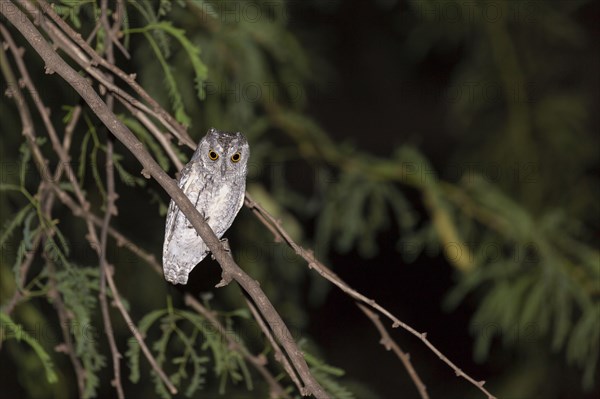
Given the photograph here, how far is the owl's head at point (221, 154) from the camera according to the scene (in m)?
2.40

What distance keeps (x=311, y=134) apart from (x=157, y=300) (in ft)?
5.29

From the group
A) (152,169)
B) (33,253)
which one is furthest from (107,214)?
(152,169)

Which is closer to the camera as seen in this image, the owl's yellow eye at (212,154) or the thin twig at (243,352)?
the thin twig at (243,352)

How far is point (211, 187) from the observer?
2445 mm

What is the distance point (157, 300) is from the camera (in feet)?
15.5

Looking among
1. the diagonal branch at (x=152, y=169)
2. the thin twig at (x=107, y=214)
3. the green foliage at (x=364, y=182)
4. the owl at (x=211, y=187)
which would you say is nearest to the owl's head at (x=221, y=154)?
the owl at (x=211, y=187)

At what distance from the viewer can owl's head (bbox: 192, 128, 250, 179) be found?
2398 millimetres

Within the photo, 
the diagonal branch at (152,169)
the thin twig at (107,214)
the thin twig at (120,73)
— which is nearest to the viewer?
the diagonal branch at (152,169)

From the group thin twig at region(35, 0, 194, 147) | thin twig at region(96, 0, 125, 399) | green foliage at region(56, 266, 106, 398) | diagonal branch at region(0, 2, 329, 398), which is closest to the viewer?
diagonal branch at region(0, 2, 329, 398)

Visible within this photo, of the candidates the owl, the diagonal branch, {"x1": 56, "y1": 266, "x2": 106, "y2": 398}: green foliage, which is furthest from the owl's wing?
the diagonal branch

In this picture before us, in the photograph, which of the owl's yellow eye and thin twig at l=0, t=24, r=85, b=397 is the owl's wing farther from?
thin twig at l=0, t=24, r=85, b=397

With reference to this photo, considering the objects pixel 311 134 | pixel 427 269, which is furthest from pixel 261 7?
pixel 427 269

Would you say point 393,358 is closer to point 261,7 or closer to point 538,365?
point 538,365

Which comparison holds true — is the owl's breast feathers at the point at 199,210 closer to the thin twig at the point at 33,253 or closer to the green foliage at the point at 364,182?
the green foliage at the point at 364,182
